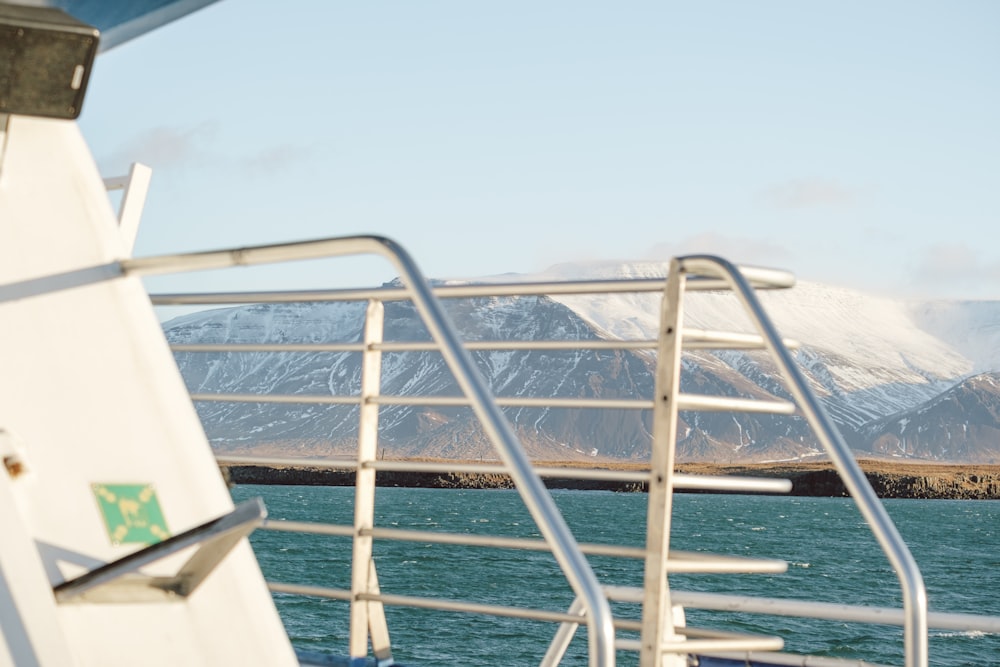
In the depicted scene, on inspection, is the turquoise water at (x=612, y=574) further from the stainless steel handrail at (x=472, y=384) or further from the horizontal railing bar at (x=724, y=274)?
the stainless steel handrail at (x=472, y=384)

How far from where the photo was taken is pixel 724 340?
2412mm

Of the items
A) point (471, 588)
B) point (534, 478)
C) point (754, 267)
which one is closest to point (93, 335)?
point (534, 478)

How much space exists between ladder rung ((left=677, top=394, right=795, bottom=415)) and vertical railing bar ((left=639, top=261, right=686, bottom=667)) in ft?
0.11

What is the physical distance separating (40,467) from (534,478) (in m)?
0.79

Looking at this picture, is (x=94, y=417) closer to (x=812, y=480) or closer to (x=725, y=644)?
(x=725, y=644)

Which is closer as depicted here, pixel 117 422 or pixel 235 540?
pixel 235 540

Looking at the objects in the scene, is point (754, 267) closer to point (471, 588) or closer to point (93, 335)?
point (93, 335)

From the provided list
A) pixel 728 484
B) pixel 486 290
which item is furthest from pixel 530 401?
pixel 728 484

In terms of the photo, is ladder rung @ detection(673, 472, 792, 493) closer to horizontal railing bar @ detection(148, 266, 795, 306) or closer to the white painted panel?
horizontal railing bar @ detection(148, 266, 795, 306)

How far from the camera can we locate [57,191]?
6.79ft

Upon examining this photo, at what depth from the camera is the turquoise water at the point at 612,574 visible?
3033cm

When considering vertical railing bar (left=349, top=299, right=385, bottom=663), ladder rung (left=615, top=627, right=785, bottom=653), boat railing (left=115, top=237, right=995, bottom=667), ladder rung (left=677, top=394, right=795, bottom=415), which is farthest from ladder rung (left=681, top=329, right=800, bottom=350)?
vertical railing bar (left=349, top=299, right=385, bottom=663)

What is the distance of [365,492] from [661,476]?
1018 millimetres

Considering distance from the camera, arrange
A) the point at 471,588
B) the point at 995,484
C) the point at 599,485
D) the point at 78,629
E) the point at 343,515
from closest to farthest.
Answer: the point at 78,629, the point at 471,588, the point at 343,515, the point at 995,484, the point at 599,485
